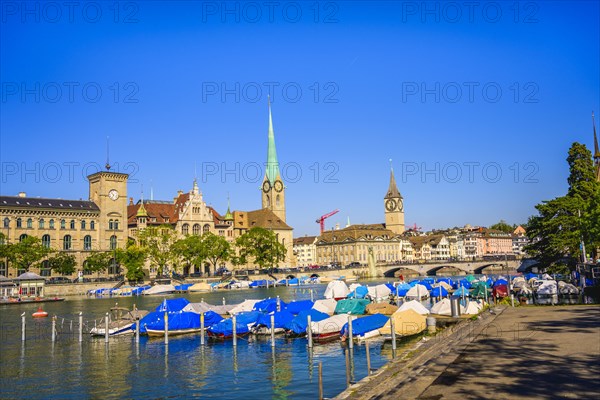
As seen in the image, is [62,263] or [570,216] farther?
[62,263]

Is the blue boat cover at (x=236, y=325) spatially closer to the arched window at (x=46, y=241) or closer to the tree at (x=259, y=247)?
the arched window at (x=46, y=241)

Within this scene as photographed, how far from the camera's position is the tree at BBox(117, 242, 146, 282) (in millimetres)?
109625

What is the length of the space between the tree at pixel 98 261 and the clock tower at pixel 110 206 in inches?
256

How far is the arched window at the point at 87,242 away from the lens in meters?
119

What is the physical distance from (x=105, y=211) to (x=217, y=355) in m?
93.0

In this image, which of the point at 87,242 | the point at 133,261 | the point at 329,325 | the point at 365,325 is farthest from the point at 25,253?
the point at 365,325

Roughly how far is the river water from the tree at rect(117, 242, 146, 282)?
6276cm

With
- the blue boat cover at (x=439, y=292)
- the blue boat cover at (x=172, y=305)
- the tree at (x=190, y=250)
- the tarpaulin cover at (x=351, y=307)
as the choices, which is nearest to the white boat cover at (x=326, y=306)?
the tarpaulin cover at (x=351, y=307)

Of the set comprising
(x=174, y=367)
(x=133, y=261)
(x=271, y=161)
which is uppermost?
(x=271, y=161)

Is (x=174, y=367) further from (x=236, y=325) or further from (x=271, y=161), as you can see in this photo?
(x=271, y=161)

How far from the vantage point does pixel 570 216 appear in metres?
69.7

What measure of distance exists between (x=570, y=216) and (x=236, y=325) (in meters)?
46.3

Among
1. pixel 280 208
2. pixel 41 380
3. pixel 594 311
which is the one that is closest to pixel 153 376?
pixel 41 380

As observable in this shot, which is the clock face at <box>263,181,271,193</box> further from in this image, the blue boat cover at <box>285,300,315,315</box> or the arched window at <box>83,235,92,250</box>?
the blue boat cover at <box>285,300,315,315</box>
